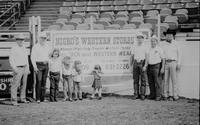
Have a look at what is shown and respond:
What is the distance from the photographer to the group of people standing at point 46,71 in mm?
11055

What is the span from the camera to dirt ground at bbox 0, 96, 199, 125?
821cm

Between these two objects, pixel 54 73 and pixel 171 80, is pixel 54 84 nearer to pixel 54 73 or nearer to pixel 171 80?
pixel 54 73

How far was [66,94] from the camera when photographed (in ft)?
39.0

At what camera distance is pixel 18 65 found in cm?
1105

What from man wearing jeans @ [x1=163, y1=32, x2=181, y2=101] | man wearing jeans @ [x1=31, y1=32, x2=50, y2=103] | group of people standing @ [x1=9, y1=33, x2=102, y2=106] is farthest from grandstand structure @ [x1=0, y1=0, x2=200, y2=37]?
man wearing jeans @ [x1=31, y1=32, x2=50, y2=103]

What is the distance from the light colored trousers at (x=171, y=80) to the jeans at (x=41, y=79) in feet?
10.5

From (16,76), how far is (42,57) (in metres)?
0.87

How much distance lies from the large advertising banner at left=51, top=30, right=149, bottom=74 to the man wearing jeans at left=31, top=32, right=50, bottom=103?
3.22 feet

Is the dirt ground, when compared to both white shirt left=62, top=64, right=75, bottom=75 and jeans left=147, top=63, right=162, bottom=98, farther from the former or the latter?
white shirt left=62, top=64, right=75, bottom=75

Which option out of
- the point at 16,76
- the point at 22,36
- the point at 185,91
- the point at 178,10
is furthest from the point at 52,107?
the point at 178,10

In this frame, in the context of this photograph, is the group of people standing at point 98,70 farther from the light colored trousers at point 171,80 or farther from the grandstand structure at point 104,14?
the grandstand structure at point 104,14

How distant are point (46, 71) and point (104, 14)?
8478 millimetres

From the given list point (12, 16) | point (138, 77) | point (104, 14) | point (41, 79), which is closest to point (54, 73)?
point (41, 79)

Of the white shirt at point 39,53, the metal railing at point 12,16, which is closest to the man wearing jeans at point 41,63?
the white shirt at point 39,53
